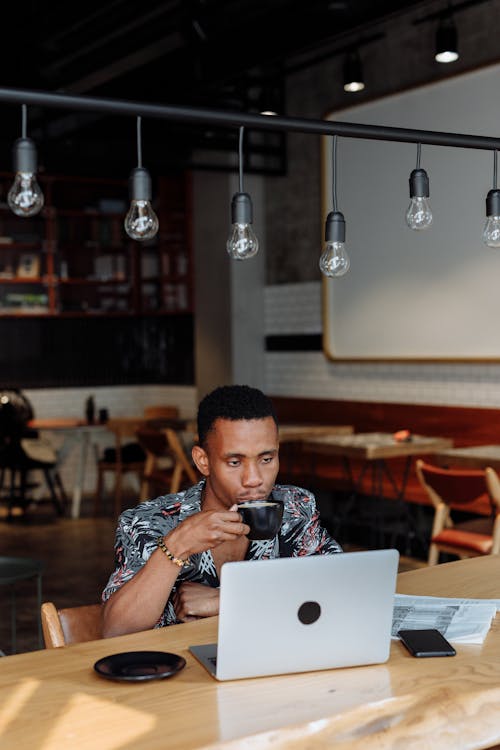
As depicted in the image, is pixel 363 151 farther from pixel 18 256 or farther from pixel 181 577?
pixel 181 577

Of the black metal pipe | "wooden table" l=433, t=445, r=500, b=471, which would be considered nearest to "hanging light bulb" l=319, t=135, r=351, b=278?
the black metal pipe

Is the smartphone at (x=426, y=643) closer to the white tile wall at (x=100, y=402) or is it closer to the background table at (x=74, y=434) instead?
the background table at (x=74, y=434)

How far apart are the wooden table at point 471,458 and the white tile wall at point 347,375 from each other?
121 cm

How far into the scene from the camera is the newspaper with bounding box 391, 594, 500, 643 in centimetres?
220

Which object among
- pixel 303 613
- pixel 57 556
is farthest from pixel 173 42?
pixel 303 613

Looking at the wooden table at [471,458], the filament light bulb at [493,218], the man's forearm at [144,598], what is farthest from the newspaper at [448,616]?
the wooden table at [471,458]

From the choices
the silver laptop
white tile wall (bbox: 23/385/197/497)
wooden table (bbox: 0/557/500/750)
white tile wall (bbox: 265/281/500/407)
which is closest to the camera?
wooden table (bbox: 0/557/500/750)

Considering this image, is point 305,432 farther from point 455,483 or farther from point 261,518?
point 261,518

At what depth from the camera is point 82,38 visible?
24.5 ft

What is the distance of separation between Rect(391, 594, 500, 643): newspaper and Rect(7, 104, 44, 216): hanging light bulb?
4.12ft

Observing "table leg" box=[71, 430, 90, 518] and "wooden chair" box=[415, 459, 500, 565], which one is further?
"table leg" box=[71, 430, 90, 518]

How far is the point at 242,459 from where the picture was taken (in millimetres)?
2451

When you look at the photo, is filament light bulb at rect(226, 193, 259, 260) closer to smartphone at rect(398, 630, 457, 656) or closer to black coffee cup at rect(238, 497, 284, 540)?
black coffee cup at rect(238, 497, 284, 540)

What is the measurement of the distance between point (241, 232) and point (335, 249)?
1.03 feet
